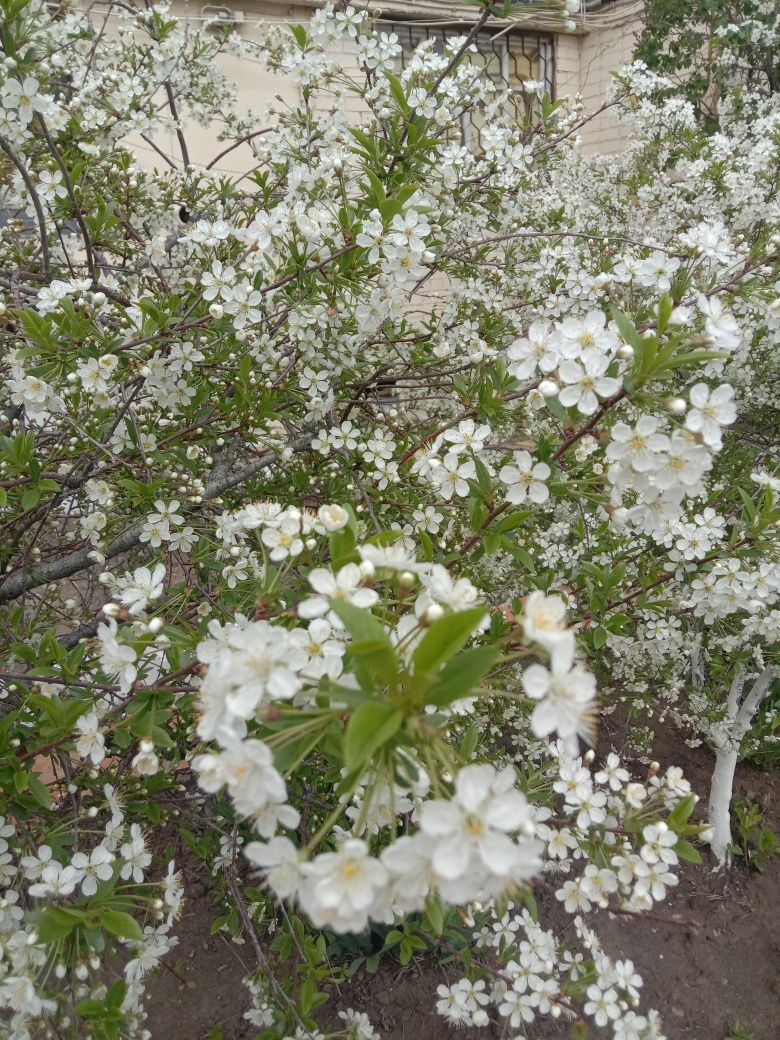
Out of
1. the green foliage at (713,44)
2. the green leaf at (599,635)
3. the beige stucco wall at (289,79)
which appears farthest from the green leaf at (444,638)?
the green foliage at (713,44)

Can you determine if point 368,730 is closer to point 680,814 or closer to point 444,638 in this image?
point 444,638

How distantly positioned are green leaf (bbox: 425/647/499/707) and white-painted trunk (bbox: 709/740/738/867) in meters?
3.21

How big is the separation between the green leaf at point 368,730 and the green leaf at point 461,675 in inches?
2.3

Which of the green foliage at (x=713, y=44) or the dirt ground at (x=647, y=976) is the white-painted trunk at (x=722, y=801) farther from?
the green foliage at (x=713, y=44)

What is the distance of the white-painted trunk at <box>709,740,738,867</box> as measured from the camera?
3.52m

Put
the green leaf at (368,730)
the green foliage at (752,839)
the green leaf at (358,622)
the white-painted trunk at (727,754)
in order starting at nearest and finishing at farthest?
1. the green leaf at (368,730)
2. the green leaf at (358,622)
3. the white-painted trunk at (727,754)
4. the green foliage at (752,839)

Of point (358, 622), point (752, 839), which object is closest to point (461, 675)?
point (358, 622)

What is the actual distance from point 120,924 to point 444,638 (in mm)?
959

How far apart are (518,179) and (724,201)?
5.55 feet

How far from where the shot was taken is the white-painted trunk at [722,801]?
3.52 meters

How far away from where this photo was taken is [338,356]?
8.35ft

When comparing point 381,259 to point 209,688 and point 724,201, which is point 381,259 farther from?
point 724,201

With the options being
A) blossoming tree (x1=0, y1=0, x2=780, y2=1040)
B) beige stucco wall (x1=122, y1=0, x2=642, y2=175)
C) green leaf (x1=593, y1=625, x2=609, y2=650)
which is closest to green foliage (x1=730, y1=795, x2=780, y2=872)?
blossoming tree (x1=0, y1=0, x2=780, y2=1040)

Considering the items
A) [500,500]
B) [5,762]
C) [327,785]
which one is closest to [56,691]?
[5,762]
